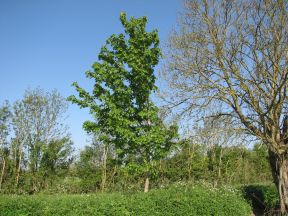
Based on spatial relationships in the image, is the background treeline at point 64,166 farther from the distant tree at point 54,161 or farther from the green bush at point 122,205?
the green bush at point 122,205

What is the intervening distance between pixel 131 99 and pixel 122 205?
5.91 m

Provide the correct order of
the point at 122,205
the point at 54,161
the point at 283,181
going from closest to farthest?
the point at 122,205 < the point at 283,181 < the point at 54,161

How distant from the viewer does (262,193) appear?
18.9 meters

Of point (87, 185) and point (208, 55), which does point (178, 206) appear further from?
point (87, 185)

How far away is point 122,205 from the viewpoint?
959 cm

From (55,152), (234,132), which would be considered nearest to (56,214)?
(234,132)

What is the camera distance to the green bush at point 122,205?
879 centimetres

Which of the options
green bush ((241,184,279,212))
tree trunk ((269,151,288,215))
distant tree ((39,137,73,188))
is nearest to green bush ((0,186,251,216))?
tree trunk ((269,151,288,215))

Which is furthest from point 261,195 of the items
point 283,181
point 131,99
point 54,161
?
point 54,161

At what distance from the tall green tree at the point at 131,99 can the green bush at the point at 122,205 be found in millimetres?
2842

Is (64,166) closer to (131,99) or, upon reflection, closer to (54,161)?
(54,161)

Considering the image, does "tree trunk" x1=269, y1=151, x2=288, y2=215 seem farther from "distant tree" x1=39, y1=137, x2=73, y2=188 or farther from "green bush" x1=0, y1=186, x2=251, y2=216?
"distant tree" x1=39, y1=137, x2=73, y2=188

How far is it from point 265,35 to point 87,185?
55.0 feet

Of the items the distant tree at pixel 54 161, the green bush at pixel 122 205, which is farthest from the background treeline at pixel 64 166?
the green bush at pixel 122 205
